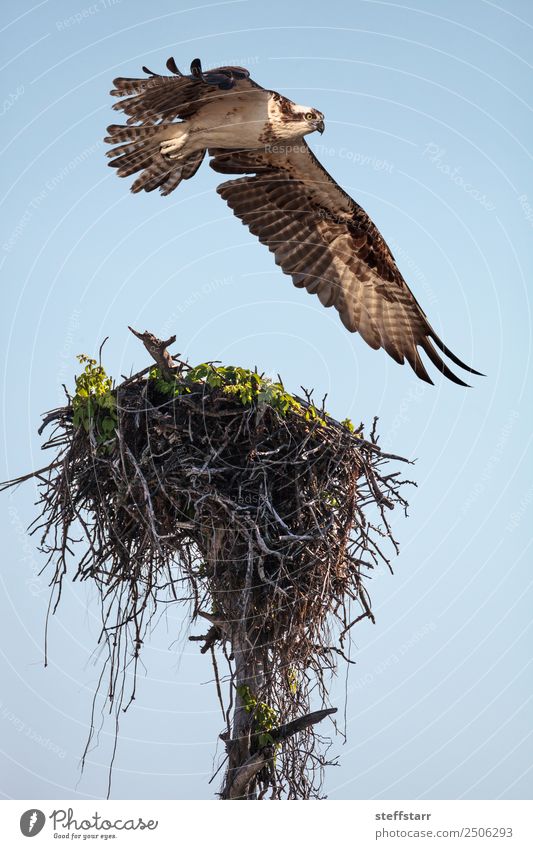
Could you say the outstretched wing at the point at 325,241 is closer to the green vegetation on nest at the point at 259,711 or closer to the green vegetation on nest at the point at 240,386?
the green vegetation on nest at the point at 240,386

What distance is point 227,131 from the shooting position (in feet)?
29.5

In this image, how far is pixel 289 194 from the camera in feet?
33.9

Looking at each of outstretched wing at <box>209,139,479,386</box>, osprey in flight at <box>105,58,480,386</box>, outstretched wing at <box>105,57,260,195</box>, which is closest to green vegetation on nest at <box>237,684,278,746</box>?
osprey in flight at <box>105,58,480,386</box>

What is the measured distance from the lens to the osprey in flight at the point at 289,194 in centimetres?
887

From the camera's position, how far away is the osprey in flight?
8.87 meters

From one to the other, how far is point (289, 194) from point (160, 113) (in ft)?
6.67

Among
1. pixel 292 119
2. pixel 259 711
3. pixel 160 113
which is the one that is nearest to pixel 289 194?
pixel 292 119

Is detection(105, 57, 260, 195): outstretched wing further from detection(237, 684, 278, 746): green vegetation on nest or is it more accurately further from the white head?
detection(237, 684, 278, 746): green vegetation on nest
